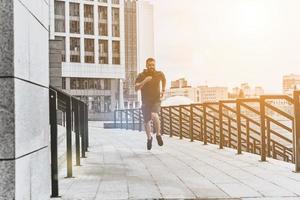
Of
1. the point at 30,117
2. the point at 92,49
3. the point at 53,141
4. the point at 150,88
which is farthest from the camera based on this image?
the point at 92,49

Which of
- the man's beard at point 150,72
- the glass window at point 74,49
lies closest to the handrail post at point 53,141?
the man's beard at point 150,72

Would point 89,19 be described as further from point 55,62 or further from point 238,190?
point 238,190

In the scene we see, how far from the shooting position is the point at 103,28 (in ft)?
217

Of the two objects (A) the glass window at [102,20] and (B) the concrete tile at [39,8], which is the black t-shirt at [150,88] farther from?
(A) the glass window at [102,20]

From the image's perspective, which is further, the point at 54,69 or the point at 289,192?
the point at 54,69

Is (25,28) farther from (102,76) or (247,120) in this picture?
(102,76)

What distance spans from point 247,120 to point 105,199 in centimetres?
570

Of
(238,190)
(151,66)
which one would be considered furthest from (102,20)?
(238,190)

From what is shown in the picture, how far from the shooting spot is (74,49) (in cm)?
6456

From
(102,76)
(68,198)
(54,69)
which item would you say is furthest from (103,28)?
(68,198)

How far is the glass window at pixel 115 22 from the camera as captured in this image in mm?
66375

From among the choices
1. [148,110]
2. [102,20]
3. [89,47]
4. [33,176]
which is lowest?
[33,176]

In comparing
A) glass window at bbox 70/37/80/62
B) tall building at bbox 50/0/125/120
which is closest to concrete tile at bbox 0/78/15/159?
tall building at bbox 50/0/125/120

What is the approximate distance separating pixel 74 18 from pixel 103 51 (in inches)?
252
